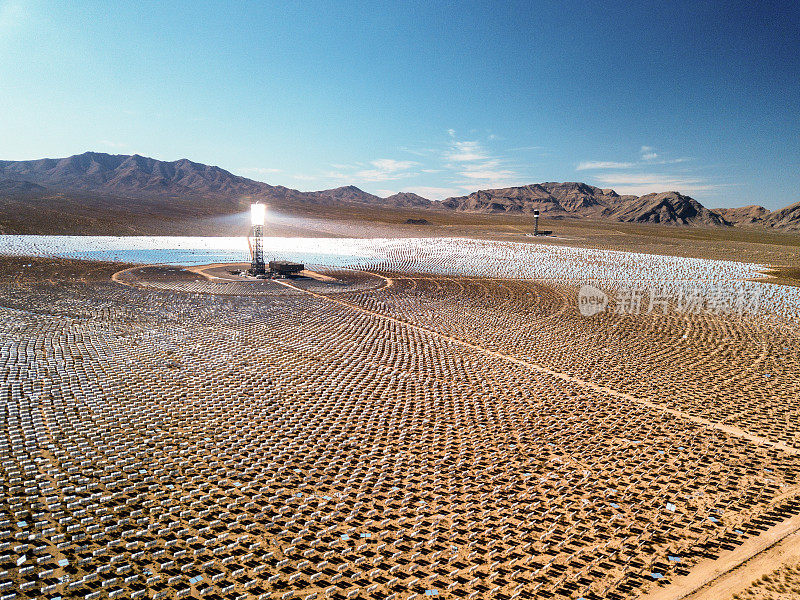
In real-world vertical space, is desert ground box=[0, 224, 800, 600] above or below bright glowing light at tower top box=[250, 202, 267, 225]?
below

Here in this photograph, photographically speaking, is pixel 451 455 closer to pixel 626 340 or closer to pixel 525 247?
pixel 626 340

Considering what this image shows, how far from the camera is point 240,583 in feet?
26.5

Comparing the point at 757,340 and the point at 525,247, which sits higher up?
the point at 525,247

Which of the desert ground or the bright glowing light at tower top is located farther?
the bright glowing light at tower top

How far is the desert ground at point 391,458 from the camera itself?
8523 mm

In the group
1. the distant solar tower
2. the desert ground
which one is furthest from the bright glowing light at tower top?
the desert ground

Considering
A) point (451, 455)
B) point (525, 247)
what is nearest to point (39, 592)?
point (451, 455)

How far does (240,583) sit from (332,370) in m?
10.8

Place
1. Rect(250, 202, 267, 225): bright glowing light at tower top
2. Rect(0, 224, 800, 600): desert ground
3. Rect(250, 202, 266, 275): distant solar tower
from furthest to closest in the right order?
Rect(250, 202, 267, 225): bright glowing light at tower top < Rect(250, 202, 266, 275): distant solar tower < Rect(0, 224, 800, 600): desert ground

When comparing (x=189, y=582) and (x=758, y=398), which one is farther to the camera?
(x=758, y=398)

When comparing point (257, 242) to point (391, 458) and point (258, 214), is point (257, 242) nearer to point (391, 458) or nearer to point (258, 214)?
point (258, 214)

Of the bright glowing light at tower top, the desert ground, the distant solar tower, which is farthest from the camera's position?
the bright glowing light at tower top

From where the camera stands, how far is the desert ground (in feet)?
28.0

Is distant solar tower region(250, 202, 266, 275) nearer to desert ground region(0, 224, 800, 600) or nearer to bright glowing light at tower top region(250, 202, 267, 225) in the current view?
bright glowing light at tower top region(250, 202, 267, 225)
